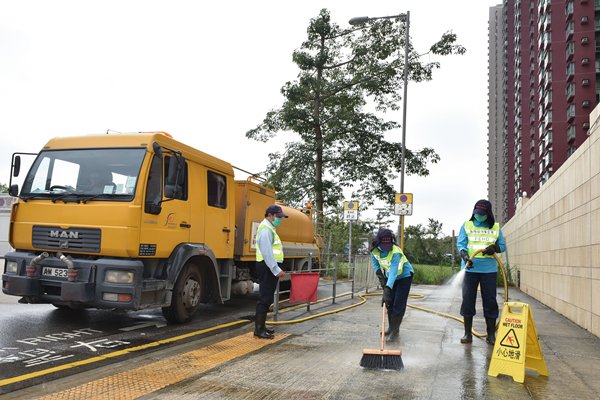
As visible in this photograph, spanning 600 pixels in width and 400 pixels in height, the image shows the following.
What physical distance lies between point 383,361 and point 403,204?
9.66 metres

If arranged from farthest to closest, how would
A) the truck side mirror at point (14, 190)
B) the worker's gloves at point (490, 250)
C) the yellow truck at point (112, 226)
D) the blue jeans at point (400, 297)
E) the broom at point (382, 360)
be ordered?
1. the truck side mirror at point (14, 190)
2. the blue jeans at point (400, 297)
3. the yellow truck at point (112, 226)
4. the worker's gloves at point (490, 250)
5. the broom at point (382, 360)

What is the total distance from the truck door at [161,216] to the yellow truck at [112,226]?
0.05 feet

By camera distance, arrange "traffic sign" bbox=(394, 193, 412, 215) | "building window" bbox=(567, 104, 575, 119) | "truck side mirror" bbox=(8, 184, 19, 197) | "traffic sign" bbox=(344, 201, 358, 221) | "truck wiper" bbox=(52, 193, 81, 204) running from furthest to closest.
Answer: "building window" bbox=(567, 104, 575, 119), "traffic sign" bbox=(344, 201, 358, 221), "traffic sign" bbox=(394, 193, 412, 215), "truck side mirror" bbox=(8, 184, 19, 197), "truck wiper" bbox=(52, 193, 81, 204)

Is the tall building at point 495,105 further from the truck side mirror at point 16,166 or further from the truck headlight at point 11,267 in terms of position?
the truck headlight at point 11,267

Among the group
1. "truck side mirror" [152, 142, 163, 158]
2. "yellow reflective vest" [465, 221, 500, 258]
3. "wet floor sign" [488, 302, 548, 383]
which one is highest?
"truck side mirror" [152, 142, 163, 158]

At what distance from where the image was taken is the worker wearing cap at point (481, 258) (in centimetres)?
655

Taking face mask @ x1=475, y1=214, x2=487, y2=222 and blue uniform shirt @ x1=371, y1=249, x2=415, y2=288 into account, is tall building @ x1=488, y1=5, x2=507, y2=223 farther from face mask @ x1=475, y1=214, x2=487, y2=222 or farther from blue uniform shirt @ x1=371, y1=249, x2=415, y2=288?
face mask @ x1=475, y1=214, x2=487, y2=222

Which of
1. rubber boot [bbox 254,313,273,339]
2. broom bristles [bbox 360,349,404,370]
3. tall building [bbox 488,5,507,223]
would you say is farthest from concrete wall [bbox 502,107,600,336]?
tall building [bbox 488,5,507,223]

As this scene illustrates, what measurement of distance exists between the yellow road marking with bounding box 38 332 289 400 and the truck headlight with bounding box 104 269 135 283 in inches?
54.9

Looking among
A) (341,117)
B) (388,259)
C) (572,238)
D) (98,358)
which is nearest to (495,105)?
(341,117)

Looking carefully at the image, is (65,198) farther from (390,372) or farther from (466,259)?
(466,259)

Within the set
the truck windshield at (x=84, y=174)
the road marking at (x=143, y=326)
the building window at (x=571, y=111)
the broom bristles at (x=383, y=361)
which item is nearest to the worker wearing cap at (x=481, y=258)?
Answer: the broom bristles at (x=383, y=361)

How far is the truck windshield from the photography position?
22.6 ft

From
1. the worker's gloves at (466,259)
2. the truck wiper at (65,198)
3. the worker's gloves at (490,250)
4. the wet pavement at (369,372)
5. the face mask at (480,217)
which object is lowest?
the wet pavement at (369,372)
